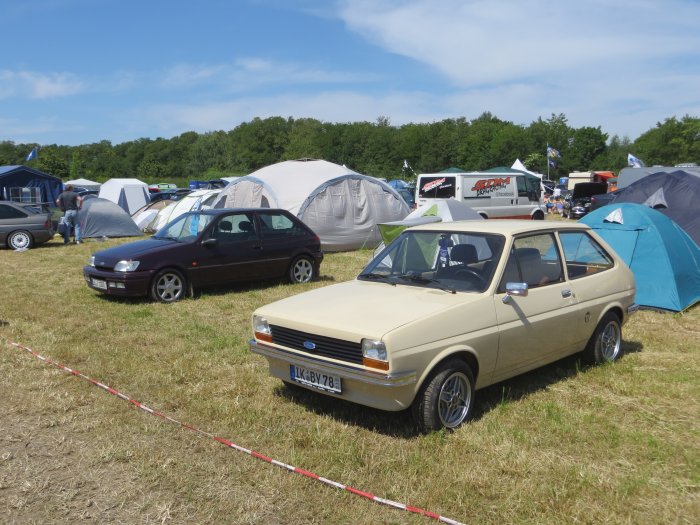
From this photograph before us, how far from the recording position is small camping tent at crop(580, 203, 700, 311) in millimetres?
9156

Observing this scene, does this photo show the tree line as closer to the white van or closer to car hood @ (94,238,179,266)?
the white van

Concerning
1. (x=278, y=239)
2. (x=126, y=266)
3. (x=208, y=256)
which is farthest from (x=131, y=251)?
(x=278, y=239)

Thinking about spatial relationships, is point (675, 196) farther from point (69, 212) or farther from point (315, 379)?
point (69, 212)

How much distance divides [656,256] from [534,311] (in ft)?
16.2

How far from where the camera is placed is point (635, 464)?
425 centimetres

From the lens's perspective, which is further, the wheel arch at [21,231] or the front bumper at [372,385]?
the wheel arch at [21,231]

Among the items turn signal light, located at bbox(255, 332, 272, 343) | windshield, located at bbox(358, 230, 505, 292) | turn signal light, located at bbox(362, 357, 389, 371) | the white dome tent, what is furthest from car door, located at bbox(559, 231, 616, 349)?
the white dome tent

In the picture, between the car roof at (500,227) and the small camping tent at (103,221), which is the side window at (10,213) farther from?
the car roof at (500,227)

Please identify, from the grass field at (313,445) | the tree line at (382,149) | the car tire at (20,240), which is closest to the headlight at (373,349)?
the grass field at (313,445)

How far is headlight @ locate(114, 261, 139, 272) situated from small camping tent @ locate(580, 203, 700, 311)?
7.46m

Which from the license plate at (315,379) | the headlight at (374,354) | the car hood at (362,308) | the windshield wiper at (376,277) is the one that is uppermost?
the windshield wiper at (376,277)

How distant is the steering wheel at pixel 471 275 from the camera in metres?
5.17

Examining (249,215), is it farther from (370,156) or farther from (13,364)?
(370,156)

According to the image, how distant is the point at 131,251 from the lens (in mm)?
9828
